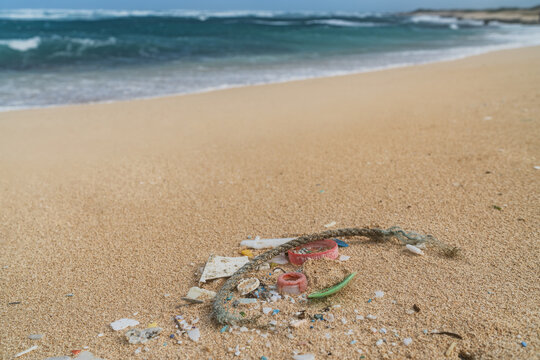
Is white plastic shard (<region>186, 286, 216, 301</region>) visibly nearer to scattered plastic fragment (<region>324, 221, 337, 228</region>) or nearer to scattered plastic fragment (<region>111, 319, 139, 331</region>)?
scattered plastic fragment (<region>111, 319, 139, 331</region>)

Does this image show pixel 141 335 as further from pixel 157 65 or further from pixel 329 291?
pixel 157 65

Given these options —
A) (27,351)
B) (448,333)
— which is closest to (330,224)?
(448,333)

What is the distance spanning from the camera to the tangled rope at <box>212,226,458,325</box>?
186 centimetres

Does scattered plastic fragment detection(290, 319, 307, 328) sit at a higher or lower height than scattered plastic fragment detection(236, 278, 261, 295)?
higher

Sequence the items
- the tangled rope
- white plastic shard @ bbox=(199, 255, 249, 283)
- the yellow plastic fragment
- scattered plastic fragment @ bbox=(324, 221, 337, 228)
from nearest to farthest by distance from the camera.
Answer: the tangled rope, white plastic shard @ bbox=(199, 255, 249, 283), the yellow plastic fragment, scattered plastic fragment @ bbox=(324, 221, 337, 228)

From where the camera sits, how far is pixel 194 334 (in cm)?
179

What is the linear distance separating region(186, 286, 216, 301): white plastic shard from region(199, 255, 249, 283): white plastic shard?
8cm

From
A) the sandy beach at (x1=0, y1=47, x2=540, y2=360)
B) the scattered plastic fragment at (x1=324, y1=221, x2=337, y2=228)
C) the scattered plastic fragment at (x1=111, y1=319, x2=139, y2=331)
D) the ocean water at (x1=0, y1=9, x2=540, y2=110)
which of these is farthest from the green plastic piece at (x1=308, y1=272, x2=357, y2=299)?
the ocean water at (x1=0, y1=9, x2=540, y2=110)

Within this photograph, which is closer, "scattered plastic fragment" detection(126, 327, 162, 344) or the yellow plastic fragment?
"scattered plastic fragment" detection(126, 327, 162, 344)

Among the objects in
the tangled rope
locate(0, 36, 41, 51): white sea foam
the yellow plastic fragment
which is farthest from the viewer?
locate(0, 36, 41, 51): white sea foam

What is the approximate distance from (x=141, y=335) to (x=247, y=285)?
0.54 metres

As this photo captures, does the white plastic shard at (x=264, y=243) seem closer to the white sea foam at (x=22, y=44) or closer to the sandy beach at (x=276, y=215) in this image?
the sandy beach at (x=276, y=215)

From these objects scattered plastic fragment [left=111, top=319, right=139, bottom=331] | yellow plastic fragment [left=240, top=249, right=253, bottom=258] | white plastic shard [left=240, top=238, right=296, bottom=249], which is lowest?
scattered plastic fragment [left=111, top=319, right=139, bottom=331]

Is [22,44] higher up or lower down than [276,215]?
higher up
